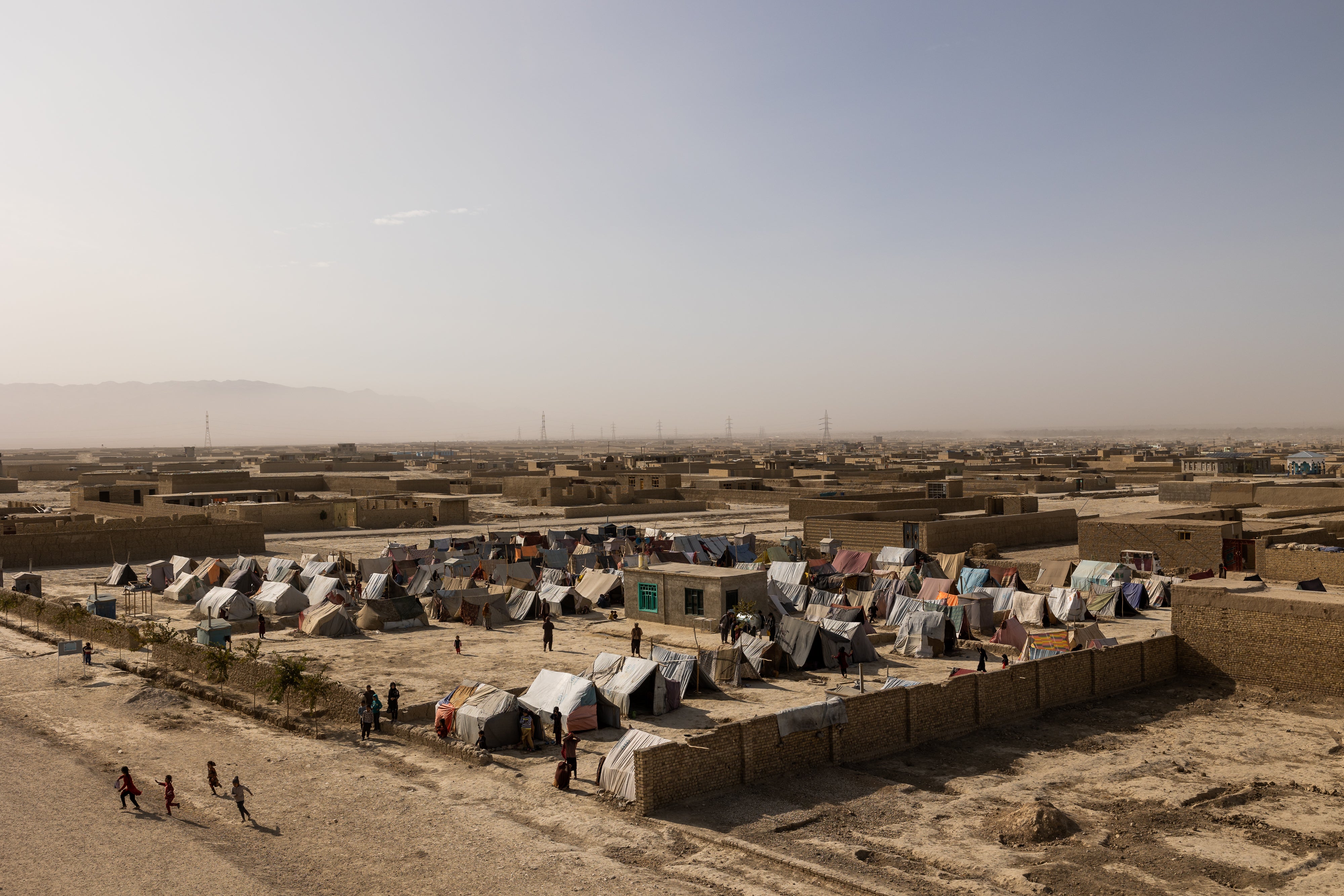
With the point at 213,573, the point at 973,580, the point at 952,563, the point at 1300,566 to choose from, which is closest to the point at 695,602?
the point at 973,580

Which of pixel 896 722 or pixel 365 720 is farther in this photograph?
pixel 365 720

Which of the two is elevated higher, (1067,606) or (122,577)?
(122,577)

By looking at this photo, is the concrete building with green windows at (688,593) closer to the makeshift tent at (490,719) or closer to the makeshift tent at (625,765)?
the makeshift tent at (490,719)

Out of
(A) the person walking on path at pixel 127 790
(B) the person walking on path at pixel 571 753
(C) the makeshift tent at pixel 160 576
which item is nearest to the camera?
(A) the person walking on path at pixel 127 790

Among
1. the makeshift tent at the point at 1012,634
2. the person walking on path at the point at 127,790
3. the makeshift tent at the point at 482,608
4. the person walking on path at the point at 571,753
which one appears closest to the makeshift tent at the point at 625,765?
the person walking on path at the point at 571,753

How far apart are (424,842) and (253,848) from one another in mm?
2382

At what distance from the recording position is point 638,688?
20.1m

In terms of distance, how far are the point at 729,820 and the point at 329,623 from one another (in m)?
19.2

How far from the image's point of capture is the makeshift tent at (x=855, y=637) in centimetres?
2520

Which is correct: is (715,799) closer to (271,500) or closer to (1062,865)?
(1062,865)

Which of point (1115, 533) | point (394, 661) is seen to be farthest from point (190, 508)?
point (1115, 533)

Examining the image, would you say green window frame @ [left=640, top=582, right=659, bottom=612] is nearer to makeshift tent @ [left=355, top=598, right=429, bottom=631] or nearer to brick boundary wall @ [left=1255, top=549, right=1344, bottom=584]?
makeshift tent @ [left=355, top=598, right=429, bottom=631]

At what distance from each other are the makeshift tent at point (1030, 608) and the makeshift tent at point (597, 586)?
1294 cm

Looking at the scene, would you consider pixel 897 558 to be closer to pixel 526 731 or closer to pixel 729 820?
pixel 526 731
